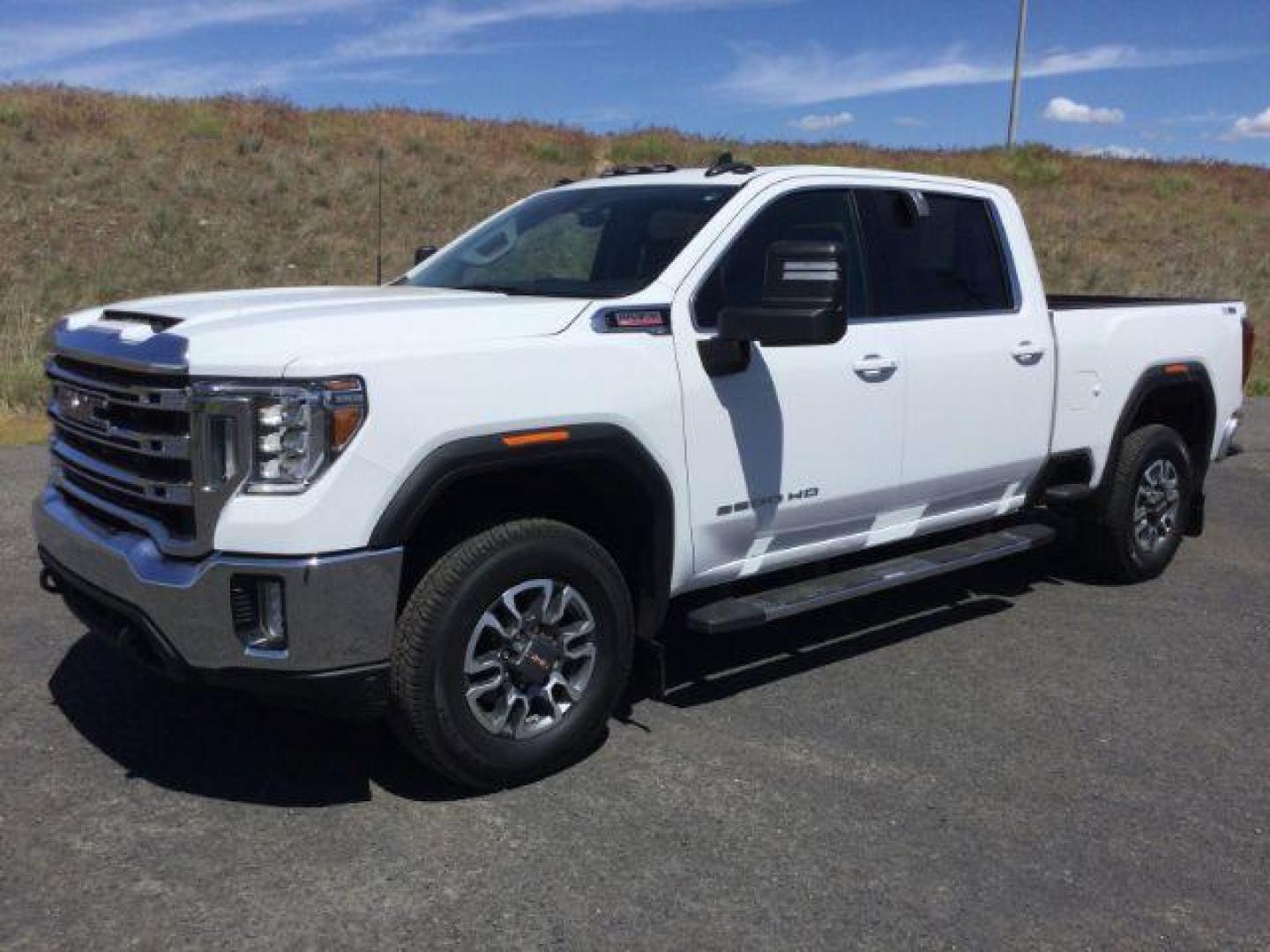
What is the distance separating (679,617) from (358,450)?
246cm

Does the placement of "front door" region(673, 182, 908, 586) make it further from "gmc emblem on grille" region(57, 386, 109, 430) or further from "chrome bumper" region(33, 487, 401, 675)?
"gmc emblem on grille" region(57, 386, 109, 430)

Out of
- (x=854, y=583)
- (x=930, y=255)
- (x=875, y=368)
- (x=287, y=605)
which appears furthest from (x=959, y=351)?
(x=287, y=605)

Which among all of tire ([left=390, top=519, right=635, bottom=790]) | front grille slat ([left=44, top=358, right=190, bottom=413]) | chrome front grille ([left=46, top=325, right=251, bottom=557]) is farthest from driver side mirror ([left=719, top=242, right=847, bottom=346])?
front grille slat ([left=44, top=358, right=190, bottom=413])

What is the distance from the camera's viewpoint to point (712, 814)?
3842mm

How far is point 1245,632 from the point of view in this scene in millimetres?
5879

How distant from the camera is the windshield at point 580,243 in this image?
180 inches

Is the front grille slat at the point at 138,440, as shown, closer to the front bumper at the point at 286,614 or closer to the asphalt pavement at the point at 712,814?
the front bumper at the point at 286,614

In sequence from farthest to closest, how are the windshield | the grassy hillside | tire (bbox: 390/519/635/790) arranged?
the grassy hillside → the windshield → tire (bbox: 390/519/635/790)

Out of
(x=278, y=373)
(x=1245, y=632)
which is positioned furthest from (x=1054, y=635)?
(x=278, y=373)

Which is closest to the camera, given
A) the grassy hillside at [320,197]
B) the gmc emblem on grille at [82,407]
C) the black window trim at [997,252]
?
the gmc emblem on grille at [82,407]

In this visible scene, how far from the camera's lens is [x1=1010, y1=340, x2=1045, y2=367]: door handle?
558 centimetres

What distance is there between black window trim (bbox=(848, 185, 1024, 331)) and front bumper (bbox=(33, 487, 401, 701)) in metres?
2.49

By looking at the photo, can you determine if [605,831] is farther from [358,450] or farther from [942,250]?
[942,250]

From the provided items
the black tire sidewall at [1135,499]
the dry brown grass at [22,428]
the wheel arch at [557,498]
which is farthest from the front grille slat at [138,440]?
the dry brown grass at [22,428]
